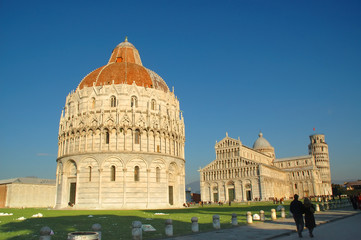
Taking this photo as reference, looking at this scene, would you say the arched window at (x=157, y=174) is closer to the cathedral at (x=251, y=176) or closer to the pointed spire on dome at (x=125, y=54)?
the pointed spire on dome at (x=125, y=54)

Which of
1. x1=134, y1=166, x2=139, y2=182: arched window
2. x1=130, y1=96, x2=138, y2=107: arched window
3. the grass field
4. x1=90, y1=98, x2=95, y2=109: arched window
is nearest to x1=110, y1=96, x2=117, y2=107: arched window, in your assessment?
x1=130, y1=96, x2=138, y2=107: arched window

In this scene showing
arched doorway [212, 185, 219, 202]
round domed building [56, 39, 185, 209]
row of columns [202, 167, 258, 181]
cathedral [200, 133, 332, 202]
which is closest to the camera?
round domed building [56, 39, 185, 209]

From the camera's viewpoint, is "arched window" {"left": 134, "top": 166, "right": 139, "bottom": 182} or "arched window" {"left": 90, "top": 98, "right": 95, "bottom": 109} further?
"arched window" {"left": 90, "top": 98, "right": 95, "bottom": 109}

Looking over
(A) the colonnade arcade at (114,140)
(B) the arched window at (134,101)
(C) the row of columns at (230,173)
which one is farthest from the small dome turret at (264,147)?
(B) the arched window at (134,101)

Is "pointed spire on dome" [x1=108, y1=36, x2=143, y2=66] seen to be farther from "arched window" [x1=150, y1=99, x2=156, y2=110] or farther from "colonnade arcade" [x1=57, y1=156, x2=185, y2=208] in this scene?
"colonnade arcade" [x1=57, y1=156, x2=185, y2=208]

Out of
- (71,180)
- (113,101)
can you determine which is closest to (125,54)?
(113,101)

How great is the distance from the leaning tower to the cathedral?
15.1 feet

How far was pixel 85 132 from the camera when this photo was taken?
40375 mm

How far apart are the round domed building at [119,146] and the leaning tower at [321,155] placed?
94553 millimetres

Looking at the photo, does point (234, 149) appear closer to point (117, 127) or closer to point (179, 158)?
point (179, 158)

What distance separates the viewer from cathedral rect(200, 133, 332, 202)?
84562mm

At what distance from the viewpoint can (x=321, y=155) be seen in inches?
4870

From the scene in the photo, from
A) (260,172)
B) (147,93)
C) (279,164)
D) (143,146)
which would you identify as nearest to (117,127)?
(143,146)

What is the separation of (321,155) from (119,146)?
106965 mm
